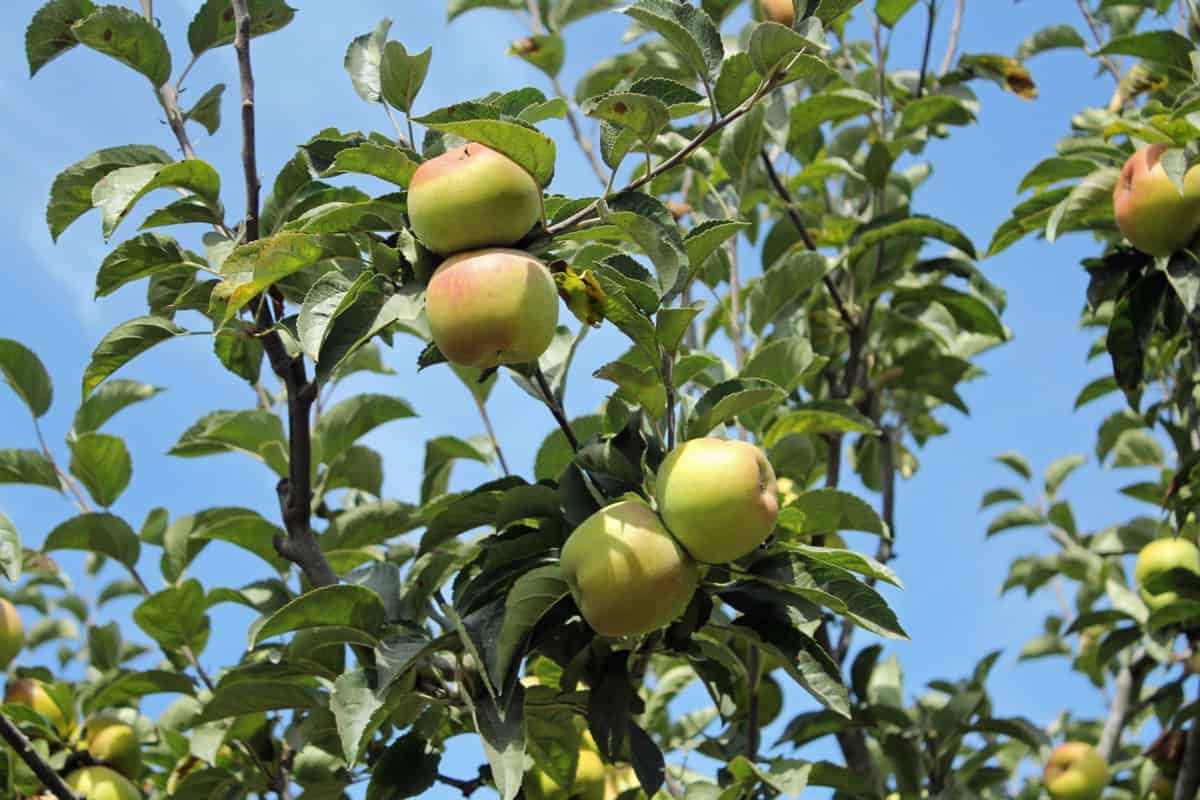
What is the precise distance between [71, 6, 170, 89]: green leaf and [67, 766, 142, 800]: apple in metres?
1.53

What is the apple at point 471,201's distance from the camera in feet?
5.38

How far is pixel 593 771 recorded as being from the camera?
2492 mm

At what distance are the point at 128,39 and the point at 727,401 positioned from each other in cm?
128

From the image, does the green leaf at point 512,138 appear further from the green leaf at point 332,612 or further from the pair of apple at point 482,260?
the green leaf at point 332,612

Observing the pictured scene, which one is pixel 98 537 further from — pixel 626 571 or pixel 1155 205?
pixel 1155 205

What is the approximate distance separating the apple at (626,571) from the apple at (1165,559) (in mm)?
2221

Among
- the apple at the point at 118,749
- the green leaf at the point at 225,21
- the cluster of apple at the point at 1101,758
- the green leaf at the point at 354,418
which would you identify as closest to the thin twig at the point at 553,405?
the green leaf at the point at 354,418

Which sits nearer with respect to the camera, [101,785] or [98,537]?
[101,785]

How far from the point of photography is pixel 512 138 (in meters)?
1.67

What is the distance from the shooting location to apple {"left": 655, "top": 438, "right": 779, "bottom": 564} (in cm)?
167

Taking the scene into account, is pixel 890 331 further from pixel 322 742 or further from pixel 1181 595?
pixel 322 742

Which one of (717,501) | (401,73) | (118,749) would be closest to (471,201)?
(401,73)

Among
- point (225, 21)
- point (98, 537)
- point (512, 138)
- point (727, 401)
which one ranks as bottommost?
point (98, 537)

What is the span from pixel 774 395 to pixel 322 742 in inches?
46.5
